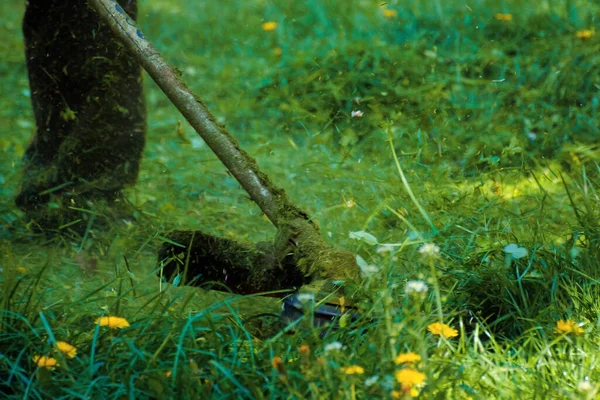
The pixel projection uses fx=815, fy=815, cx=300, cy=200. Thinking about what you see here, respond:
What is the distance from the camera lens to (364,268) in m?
2.10

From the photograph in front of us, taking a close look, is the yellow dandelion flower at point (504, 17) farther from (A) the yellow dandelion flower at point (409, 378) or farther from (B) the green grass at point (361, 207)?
(A) the yellow dandelion flower at point (409, 378)

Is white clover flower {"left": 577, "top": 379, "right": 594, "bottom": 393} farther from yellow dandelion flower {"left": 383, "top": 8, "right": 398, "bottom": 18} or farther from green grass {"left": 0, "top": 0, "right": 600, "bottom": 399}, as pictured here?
yellow dandelion flower {"left": 383, "top": 8, "right": 398, "bottom": 18}

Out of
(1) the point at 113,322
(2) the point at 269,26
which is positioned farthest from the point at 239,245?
(2) the point at 269,26

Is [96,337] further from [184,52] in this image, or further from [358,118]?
[184,52]

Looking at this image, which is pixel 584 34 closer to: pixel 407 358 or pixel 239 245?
pixel 239 245

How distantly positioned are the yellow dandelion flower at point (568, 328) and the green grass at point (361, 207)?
1.1 inches

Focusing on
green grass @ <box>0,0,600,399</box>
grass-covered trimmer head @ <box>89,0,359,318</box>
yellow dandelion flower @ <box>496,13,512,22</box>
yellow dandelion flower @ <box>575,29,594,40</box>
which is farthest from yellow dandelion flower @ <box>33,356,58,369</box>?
yellow dandelion flower @ <box>496,13,512,22</box>

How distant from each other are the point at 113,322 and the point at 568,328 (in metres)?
1.08

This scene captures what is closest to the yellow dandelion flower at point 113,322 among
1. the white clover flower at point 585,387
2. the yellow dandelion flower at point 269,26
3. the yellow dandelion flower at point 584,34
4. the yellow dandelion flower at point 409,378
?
the yellow dandelion flower at point 409,378

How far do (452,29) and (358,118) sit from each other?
1291 mm

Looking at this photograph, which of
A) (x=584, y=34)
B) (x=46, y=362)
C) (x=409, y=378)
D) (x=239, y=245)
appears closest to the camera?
(x=409, y=378)

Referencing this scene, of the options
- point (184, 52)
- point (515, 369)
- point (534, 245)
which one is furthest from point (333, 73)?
point (515, 369)

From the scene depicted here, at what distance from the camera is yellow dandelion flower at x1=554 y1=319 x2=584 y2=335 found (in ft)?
6.39

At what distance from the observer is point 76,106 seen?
11.0ft
